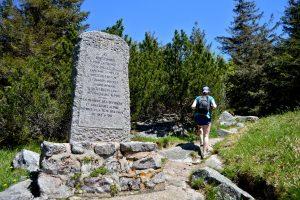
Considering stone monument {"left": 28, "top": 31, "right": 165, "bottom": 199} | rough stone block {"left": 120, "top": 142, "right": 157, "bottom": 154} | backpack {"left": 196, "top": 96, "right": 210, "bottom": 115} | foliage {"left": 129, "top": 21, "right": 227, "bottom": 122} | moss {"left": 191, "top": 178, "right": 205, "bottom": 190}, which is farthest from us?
foliage {"left": 129, "top": 21, "right": 227, "bottom": 122}

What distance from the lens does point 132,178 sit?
8.40 m

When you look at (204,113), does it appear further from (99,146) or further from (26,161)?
(26,161)

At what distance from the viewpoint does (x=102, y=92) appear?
900 cm

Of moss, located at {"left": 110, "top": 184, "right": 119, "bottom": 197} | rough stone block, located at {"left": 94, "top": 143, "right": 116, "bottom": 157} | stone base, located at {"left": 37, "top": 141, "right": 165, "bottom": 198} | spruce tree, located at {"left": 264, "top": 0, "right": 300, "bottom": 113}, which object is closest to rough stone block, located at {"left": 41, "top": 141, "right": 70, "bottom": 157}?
stone base, located at {"left": 37, "top": 141, "right": 165, "bottom": 198}

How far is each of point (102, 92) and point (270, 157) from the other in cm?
435

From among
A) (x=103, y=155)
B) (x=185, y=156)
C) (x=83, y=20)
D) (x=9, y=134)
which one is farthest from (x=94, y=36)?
(x=83, y=20)

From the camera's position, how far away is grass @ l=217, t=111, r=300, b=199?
818 centimetres

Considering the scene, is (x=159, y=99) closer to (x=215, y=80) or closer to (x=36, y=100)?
(x=215, y=80)

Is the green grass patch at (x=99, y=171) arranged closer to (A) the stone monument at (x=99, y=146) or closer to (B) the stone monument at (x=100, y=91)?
(A) the stone monument at (x=99, y=146)

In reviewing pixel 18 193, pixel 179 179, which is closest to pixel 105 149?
pixel 18 193

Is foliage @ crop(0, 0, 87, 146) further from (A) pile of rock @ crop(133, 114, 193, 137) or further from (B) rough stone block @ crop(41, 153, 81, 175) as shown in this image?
(B) rough stone block @ crop(41, 153, 81, 175)

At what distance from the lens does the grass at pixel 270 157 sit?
8.18m

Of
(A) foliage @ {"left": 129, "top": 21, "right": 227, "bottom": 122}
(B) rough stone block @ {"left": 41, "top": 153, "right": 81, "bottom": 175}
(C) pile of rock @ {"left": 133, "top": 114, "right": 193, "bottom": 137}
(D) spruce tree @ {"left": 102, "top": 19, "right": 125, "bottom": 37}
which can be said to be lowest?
(B) rough stone block @ {"left": 41, "top": 153, "right": 81, "bottom": 175}

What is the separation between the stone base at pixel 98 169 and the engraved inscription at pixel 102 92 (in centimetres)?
69
